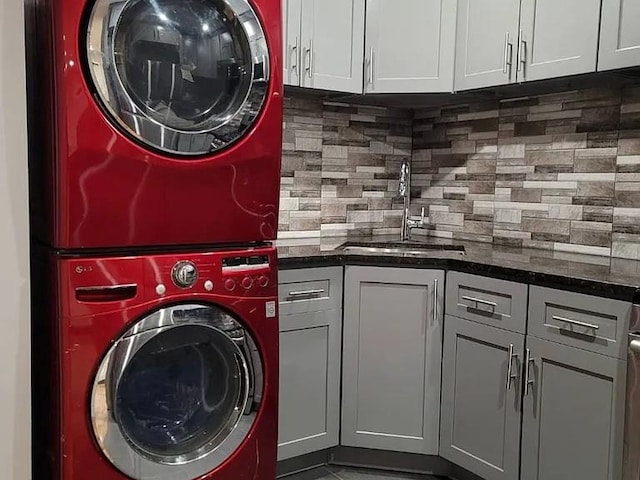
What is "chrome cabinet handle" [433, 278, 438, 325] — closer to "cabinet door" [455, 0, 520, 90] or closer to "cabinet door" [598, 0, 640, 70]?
"cabinet door" [455, 0, 520, 90]

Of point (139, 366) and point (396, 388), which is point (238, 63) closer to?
point (139, 366)

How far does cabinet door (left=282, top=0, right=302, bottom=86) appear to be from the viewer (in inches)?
101

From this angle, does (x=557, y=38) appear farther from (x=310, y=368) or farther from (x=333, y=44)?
(x=310, y=368)

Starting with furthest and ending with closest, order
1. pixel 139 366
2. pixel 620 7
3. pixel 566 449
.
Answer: pixel 620 7 < pixel 566 449 < pixel 139 366

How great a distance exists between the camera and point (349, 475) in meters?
2.55

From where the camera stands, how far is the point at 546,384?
205cm

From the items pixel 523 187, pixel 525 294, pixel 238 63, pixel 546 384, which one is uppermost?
pixel 238 63

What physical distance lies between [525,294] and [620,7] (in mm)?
1020

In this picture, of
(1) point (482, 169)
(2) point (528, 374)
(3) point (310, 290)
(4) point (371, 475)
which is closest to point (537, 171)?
(1) point (482, 169)

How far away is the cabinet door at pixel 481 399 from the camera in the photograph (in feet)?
7.11

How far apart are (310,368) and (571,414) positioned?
0.94 metres

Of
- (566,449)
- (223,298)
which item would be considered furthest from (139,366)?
(566,449)

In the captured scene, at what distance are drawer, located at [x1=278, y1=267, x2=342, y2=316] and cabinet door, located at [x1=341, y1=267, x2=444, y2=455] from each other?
2.1 inches

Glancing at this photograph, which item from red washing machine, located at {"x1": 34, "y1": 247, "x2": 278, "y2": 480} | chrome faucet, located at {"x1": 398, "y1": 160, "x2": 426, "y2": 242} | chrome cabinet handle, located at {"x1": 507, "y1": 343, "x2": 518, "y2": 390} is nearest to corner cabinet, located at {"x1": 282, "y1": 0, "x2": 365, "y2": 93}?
chrome faucet, located at {"x1": 398, "y1": 160, "x2": 426, "y2": 242}
